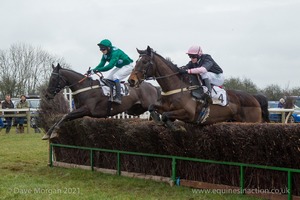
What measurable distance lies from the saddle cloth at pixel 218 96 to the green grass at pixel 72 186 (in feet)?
6.24

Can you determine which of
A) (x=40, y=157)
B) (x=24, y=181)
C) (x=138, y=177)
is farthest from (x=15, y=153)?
(x=138, y=177)

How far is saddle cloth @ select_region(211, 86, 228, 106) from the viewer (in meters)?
8.90

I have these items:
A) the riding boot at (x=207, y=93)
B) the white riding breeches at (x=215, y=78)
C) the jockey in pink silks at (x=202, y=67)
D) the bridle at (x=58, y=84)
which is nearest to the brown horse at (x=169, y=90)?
the riding boot at (x=207, y=93)

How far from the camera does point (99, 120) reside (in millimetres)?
9766

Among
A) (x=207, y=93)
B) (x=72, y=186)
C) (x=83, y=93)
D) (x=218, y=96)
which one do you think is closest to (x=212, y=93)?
(x=218, y=96)

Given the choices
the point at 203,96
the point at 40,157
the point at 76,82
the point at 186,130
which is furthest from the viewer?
the point at 40,157

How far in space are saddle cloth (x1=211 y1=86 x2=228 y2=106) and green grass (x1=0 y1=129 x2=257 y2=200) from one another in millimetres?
1902

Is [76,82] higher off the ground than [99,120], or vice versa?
[76,82]

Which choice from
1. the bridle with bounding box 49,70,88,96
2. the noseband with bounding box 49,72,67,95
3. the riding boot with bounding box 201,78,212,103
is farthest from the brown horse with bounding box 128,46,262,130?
the noseband with bounding box 49,72,67,95

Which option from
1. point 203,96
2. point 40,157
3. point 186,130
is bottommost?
point 40,157

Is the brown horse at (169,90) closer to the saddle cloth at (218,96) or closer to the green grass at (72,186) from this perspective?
the saddle cloth at (218,96)

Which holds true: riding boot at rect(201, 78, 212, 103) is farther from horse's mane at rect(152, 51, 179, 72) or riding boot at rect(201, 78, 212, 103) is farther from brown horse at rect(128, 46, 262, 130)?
horse's mane at rect(152, 51, 179, 72)

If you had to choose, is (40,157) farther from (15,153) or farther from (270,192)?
(270,192)

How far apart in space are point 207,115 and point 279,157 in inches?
88.9
